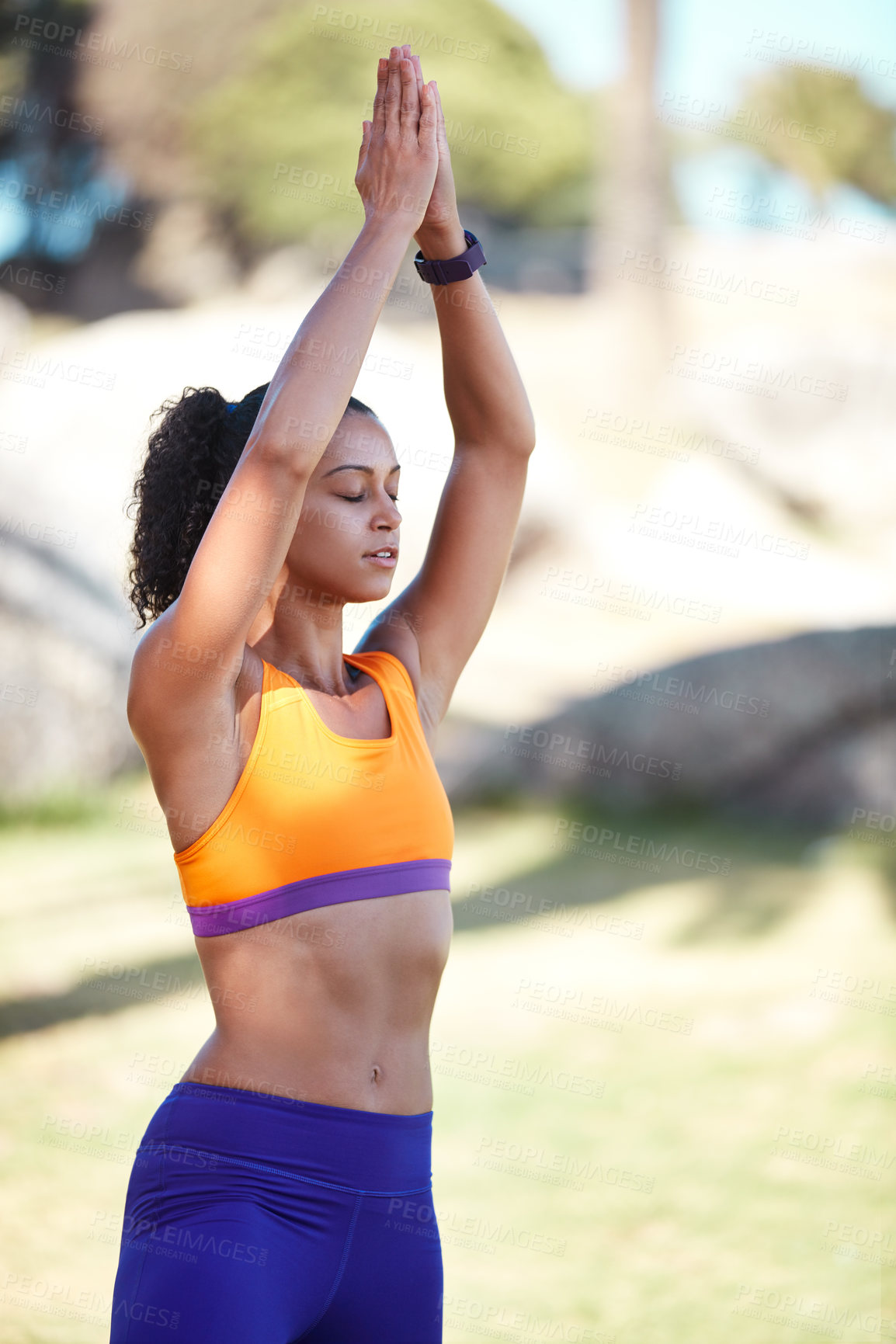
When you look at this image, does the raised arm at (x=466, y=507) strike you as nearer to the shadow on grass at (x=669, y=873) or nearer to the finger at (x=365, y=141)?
the finger at (x=365, y=141)

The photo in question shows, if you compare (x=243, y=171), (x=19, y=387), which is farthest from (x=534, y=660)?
(x=243, y=171)

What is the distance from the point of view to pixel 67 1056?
182 inches

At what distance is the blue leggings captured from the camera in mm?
1427

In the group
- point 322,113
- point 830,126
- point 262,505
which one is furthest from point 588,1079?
point 322,113

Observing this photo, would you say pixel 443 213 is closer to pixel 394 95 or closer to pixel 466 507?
pixel 394 95

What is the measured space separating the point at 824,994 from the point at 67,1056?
3065 millimetres

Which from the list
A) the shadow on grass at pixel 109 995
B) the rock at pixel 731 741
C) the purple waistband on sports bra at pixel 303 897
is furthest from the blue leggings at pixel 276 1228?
the rock at pixel 731 741

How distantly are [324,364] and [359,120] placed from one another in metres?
17.7

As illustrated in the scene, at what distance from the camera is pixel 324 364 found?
150 cm

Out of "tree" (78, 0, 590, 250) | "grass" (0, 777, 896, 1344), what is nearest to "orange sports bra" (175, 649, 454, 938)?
"grass" (0, 777, 896, 1344)

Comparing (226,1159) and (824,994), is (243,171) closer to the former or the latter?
(824,994)

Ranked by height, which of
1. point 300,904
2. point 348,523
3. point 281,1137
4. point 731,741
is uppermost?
point 731,741

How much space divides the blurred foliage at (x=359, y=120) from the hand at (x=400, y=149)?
1621cm

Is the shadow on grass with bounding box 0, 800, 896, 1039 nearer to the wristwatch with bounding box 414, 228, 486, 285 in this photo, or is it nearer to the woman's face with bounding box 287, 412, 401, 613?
the woman's face with bounding box 287, 412, 401, 613
